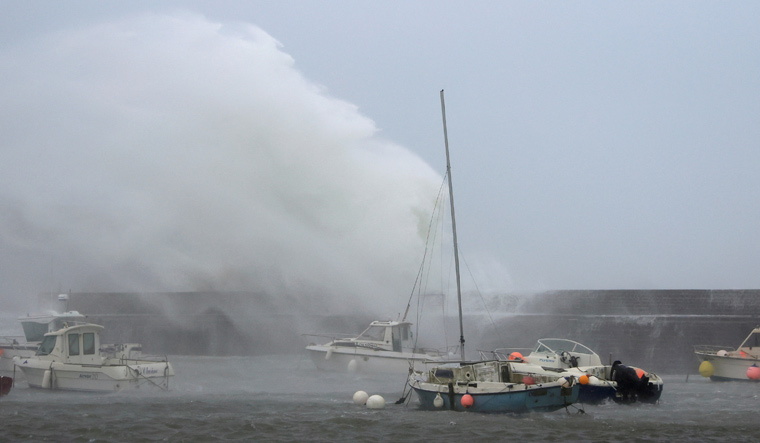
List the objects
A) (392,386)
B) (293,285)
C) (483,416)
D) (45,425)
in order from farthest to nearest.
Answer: (293,285) < (392,386) < (483,416) < (45,425)

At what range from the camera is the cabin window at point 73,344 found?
2117 centimetres

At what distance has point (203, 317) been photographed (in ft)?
118

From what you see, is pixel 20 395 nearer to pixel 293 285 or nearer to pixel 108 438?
pixel 108 438

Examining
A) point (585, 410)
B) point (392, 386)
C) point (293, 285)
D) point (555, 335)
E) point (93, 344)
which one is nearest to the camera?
point (585, 410)

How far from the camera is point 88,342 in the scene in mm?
21406

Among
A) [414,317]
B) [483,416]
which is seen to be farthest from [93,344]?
[414,317]

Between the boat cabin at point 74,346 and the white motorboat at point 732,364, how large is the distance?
19.0 meters

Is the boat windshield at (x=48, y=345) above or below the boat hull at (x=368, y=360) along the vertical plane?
above

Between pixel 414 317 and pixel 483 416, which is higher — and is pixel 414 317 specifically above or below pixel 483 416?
above

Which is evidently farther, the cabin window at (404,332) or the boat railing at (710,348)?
the cabin window at (404,332)

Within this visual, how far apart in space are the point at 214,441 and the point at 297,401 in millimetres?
5191

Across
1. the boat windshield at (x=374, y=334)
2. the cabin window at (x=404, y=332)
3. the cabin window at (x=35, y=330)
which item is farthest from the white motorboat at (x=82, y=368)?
the cabin window at (x=404, y=332)

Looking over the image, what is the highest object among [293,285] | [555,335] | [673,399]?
[293,285]

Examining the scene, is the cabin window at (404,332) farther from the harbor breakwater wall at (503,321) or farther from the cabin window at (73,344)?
the cabin window at (73,344)
